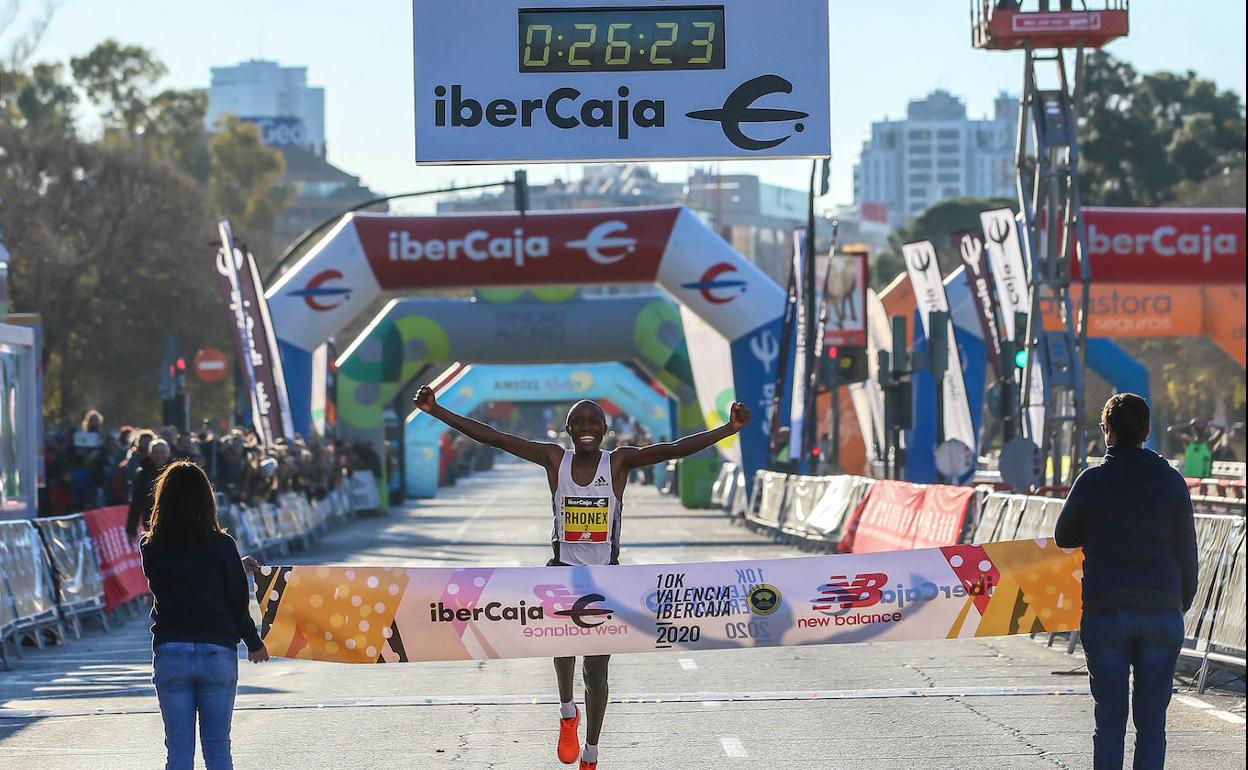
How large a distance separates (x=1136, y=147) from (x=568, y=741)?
76.7 metres

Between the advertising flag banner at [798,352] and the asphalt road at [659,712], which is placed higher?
the advertising flag banner at [798,352]

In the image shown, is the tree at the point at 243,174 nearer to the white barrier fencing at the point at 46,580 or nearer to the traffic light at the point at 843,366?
the traffic light at the point at 843,366

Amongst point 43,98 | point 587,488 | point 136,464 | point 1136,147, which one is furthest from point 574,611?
point 1136,147

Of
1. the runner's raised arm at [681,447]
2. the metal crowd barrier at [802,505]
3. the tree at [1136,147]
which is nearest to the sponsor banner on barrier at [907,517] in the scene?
the metal crowd barrier at [802,505]

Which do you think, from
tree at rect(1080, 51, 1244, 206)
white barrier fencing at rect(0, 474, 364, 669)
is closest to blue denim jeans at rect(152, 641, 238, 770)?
white barrier fencing at rect(0, 474, 364, 669)

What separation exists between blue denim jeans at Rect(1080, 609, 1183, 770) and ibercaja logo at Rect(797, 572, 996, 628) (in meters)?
2.26

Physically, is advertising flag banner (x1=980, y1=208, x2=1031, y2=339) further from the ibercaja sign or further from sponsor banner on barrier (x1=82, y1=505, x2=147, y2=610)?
the ibercaja sign

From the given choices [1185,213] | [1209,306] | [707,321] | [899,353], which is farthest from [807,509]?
[1209,306]

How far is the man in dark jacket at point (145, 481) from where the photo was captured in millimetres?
17641

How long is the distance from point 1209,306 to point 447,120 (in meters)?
34.2

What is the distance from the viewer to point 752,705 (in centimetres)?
1268

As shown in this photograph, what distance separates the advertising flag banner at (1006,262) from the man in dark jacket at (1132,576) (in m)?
22.3

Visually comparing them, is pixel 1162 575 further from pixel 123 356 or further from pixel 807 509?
pixel 123 356

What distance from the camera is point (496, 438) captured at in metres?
9.52
